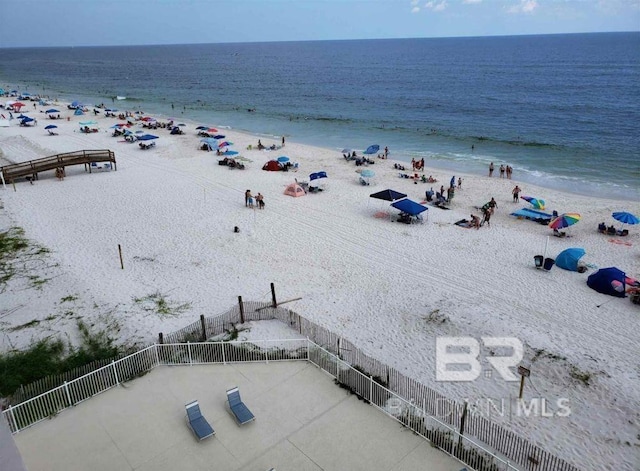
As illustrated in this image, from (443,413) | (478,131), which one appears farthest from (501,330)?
(478,131)

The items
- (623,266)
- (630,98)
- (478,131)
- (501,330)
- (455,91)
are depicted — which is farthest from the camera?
(455,91)

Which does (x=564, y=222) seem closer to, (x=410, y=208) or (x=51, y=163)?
(x=410, y=208)

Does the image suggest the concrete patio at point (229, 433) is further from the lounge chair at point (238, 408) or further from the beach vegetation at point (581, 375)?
the beach vegetation at point (581, 375)

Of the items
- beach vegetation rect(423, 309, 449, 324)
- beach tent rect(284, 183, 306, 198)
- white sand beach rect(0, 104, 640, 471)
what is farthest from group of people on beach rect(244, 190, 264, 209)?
beach vegetation rect(423, 309, 449, 324)

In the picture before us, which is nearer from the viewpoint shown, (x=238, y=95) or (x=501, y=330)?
(x=501, y=330)

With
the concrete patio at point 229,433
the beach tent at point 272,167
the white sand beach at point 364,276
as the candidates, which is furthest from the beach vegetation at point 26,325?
the beach tent at point 272,167

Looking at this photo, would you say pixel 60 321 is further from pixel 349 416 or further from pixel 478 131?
pixel 478 131

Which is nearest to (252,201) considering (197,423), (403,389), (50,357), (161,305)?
(161,305)
